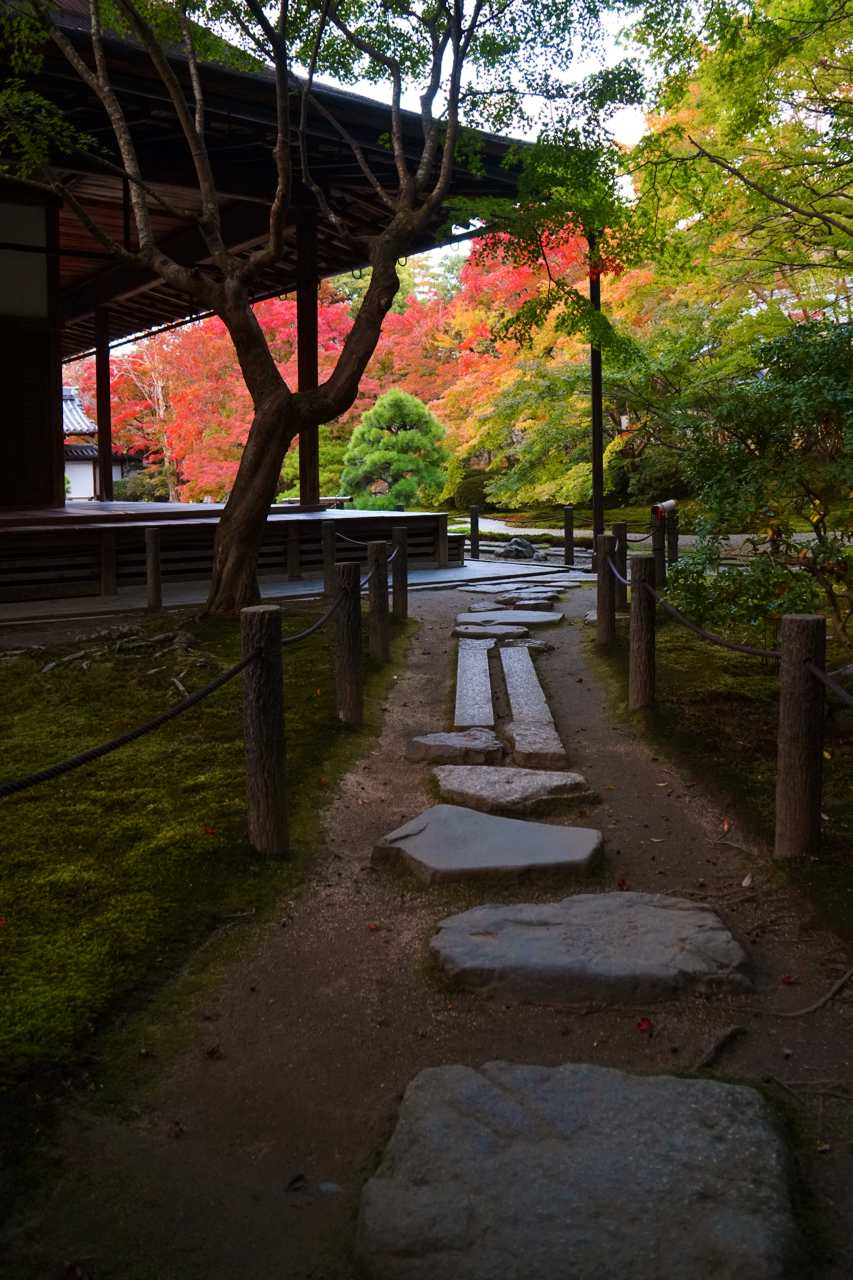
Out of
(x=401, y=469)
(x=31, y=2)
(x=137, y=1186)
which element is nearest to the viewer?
(x=137, y=1186)

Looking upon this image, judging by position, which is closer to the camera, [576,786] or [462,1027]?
[462,1027]

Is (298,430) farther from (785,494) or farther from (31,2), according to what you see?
(785,494)

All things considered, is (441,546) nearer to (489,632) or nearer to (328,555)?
(328,555)

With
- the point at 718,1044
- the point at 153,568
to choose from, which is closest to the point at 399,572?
the point at 153,568

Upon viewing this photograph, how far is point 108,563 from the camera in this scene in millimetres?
10797

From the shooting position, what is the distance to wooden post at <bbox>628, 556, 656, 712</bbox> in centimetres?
602

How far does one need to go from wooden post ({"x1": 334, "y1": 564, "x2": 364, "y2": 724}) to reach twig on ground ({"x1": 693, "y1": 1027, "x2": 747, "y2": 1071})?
3.45 m

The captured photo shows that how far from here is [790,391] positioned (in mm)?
5773

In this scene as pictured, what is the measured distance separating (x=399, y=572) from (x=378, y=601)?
1.74 metres

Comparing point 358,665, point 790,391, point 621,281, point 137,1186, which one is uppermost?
point 621,281

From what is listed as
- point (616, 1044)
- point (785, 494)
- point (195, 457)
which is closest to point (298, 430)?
point (785, 494)

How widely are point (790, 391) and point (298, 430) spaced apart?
4.39 m

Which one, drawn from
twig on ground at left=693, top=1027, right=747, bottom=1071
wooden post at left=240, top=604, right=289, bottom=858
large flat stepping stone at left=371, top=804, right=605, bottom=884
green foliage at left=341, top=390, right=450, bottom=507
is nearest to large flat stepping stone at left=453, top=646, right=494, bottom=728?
large flat stepping stone at left=371, top=804, right=605, bottom=884

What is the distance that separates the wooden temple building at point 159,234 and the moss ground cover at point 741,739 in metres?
5.54
